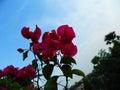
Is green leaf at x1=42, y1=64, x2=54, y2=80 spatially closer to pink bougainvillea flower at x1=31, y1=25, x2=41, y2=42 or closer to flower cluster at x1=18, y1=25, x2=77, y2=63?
flower cluster at x1=18, y1=25, x2=77, y2=63

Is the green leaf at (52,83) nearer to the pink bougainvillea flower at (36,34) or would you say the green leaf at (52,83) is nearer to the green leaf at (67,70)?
the green leaf at (67,70)

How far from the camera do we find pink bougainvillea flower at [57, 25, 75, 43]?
10.5 feet

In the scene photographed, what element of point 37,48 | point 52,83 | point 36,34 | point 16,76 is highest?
point 16,76

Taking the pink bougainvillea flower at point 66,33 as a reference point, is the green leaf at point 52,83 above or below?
below

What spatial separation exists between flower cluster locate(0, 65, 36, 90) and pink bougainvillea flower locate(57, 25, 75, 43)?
1.41m

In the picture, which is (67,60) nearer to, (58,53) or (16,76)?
(58,53)

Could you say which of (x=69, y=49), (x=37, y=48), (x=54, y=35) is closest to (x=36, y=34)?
(x=37, y=48)

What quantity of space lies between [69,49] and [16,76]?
1918mm

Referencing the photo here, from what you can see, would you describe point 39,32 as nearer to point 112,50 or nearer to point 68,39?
point 68,39

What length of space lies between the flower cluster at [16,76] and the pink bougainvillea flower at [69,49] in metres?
1.40

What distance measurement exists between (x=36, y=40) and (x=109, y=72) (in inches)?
1817

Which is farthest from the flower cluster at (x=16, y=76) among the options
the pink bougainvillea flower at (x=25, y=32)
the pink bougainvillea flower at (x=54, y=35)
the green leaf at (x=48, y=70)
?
the pink bougainvillea flower at (x=54, y=35)

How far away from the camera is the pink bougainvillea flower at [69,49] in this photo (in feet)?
10.5

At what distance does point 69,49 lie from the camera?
319cm
